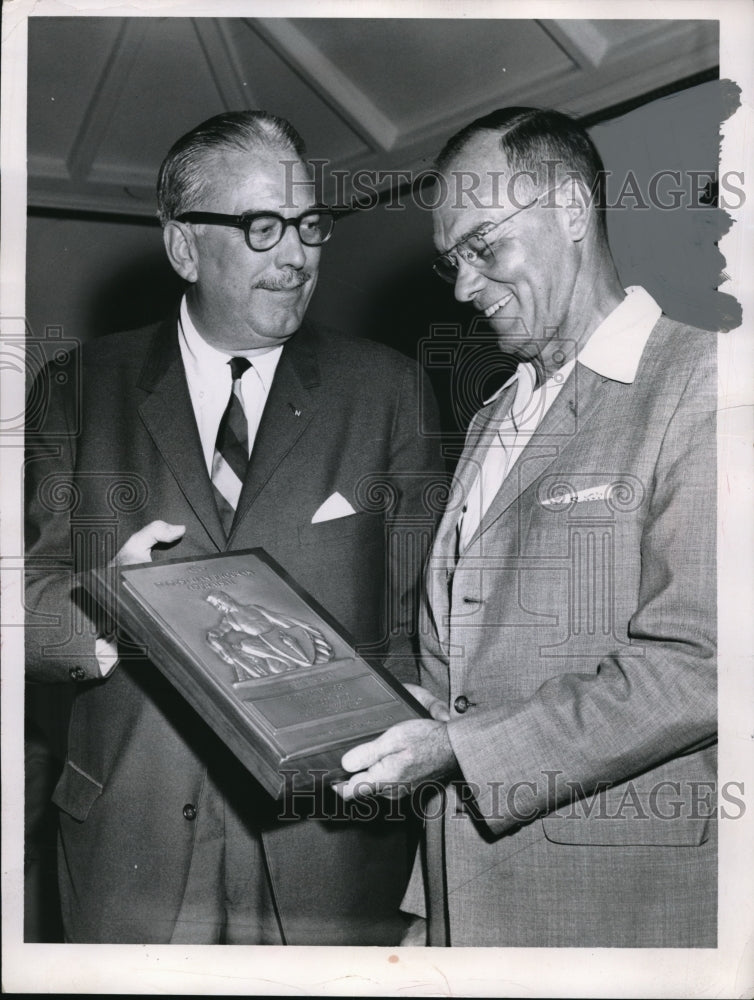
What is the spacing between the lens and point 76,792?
183cm

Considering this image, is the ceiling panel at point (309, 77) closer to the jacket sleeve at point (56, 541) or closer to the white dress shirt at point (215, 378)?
the white dress shirt at point (215, 378)

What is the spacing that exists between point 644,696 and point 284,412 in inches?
32.6

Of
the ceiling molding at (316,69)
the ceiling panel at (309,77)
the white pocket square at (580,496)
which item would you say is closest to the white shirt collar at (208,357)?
the ceiling panel at (309,77)

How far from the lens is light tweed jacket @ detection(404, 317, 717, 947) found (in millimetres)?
1670

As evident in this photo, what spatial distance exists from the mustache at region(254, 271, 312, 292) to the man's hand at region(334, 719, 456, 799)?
0.83 meters

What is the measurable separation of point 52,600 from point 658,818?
3.82 ft

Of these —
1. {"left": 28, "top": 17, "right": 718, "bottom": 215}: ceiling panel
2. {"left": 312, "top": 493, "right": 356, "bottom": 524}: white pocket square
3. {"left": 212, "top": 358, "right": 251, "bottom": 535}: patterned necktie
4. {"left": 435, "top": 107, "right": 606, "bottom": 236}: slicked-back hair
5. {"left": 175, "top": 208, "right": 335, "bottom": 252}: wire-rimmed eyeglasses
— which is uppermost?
{"left": 28, "top": 17, "right": 718, "bottom": 215}: ceiling panel

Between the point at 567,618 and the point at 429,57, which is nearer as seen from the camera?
the point at 567,618

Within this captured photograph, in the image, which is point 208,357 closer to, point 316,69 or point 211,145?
point 211,145

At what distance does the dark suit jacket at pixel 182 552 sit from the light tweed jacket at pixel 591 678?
0.15 metres

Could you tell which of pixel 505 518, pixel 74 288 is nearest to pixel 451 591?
Answer: pixel 505 518

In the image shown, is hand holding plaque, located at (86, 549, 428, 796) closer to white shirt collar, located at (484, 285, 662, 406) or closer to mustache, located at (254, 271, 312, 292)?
mustache, located at (254, 271, 312, 292)

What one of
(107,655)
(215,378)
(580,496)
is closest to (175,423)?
(215,378)

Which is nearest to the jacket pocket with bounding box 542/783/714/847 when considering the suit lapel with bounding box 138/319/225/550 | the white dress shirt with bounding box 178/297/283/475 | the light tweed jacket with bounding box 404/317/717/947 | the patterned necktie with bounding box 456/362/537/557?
the light tweed jacket with bounding box 404/317/717/947
